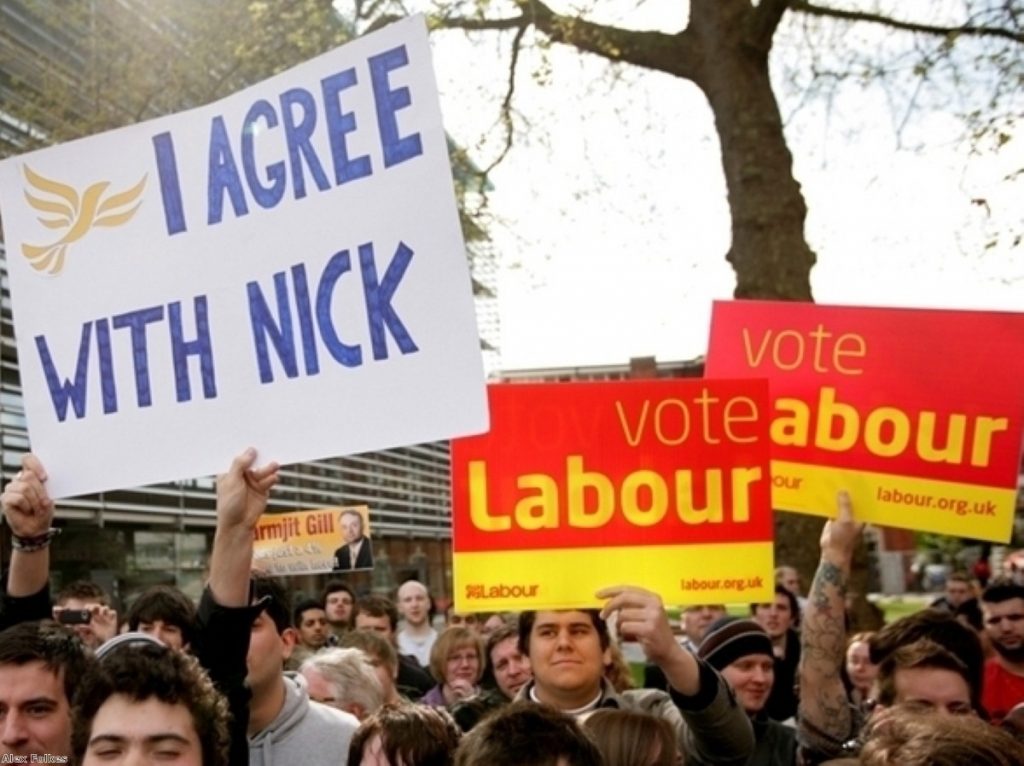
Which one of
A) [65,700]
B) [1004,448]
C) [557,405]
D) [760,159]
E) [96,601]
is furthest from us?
[760,159]

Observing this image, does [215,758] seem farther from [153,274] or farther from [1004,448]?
[1004,448]

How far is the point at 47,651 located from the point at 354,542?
22.3 ft

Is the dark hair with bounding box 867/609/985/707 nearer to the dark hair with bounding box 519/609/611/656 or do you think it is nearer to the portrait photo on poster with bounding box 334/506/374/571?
the dark hair with bounding box 519/609/611/656

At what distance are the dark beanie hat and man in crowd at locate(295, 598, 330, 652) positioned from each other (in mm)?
3895

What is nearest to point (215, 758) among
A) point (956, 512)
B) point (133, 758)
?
point (133, 758)

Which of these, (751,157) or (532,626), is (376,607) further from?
(751,157)

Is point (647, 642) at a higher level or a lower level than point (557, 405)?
lower

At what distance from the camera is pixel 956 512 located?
14.6ft

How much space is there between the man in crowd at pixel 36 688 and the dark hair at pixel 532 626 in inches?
56.1

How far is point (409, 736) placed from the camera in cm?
336

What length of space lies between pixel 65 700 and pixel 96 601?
3158 millimetres

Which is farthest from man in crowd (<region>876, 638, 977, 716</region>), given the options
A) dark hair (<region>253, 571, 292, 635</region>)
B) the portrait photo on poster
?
the portrait photo on poster

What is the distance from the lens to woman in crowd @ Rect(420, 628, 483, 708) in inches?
272

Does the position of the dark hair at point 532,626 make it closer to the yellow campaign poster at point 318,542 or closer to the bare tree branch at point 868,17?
the yellow campaign poster at point 318,542
